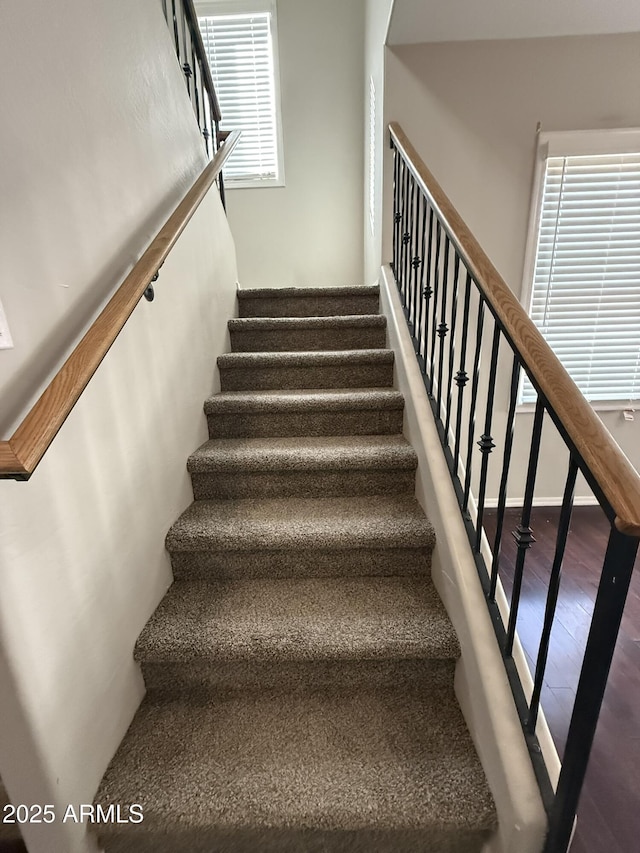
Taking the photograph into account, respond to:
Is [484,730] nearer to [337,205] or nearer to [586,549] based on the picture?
[586,549]

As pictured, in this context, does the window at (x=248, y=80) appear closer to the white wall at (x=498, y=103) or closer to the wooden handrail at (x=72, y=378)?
the white wall at (x=498, y=103)

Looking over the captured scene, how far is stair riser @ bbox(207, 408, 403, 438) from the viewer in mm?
2096

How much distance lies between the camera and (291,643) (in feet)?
4.48

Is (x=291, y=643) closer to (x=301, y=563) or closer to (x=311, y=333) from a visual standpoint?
(x=301, y=563)

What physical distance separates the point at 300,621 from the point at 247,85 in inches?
159

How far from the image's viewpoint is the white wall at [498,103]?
246cm

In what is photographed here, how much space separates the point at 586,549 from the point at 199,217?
2794 mm

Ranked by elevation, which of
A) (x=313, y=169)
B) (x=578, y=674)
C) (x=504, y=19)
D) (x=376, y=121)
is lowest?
(x=578, y=674)

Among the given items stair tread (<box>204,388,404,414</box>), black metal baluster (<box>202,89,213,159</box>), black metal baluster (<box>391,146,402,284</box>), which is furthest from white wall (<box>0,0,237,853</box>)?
black metal baluster (<box>391,146,402,284</box>)

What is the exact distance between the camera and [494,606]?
4.20 ft

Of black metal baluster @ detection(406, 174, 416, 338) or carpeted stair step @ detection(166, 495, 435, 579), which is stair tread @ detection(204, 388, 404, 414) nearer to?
black metal baluster @ detection(406, 174, 416, 338)

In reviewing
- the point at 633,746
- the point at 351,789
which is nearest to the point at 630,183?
the point at 633,746

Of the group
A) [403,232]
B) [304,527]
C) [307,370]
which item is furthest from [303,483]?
[403,232]

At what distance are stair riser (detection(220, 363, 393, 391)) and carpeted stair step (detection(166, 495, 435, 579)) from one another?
787 mm
